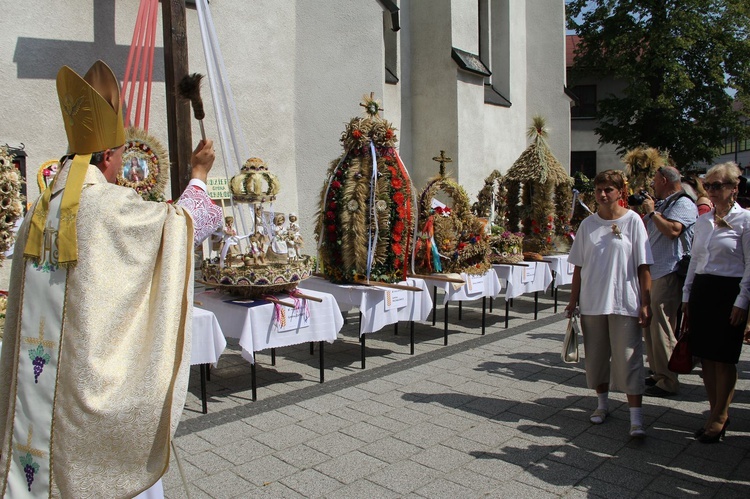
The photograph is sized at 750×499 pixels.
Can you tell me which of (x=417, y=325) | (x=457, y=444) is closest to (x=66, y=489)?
(x=457, y=444)

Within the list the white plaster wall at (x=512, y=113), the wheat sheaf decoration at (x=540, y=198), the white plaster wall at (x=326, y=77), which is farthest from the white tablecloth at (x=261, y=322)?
the white plaster wall at (x=512, y=113)

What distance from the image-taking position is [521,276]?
9.08 meters

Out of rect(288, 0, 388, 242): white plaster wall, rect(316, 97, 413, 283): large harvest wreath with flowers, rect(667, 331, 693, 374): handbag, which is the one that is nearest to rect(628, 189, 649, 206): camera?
rect(667, 331, 693, 374): handbag

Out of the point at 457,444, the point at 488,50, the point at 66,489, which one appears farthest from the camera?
the point at 488,50

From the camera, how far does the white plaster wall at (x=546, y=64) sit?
1858 cm

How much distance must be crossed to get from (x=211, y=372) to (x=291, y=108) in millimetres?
5112

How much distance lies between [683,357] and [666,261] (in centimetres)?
128

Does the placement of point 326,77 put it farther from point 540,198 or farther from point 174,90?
point 540,198

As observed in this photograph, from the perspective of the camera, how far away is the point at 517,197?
1068 centimetres

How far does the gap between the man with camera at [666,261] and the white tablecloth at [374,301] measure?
245 cm

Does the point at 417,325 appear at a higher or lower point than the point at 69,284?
lower

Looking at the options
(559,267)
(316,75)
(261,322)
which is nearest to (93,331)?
(261,322)

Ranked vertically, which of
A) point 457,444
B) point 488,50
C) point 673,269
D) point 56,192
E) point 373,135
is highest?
point 488,50

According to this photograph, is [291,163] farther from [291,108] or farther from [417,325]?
[417,325]
